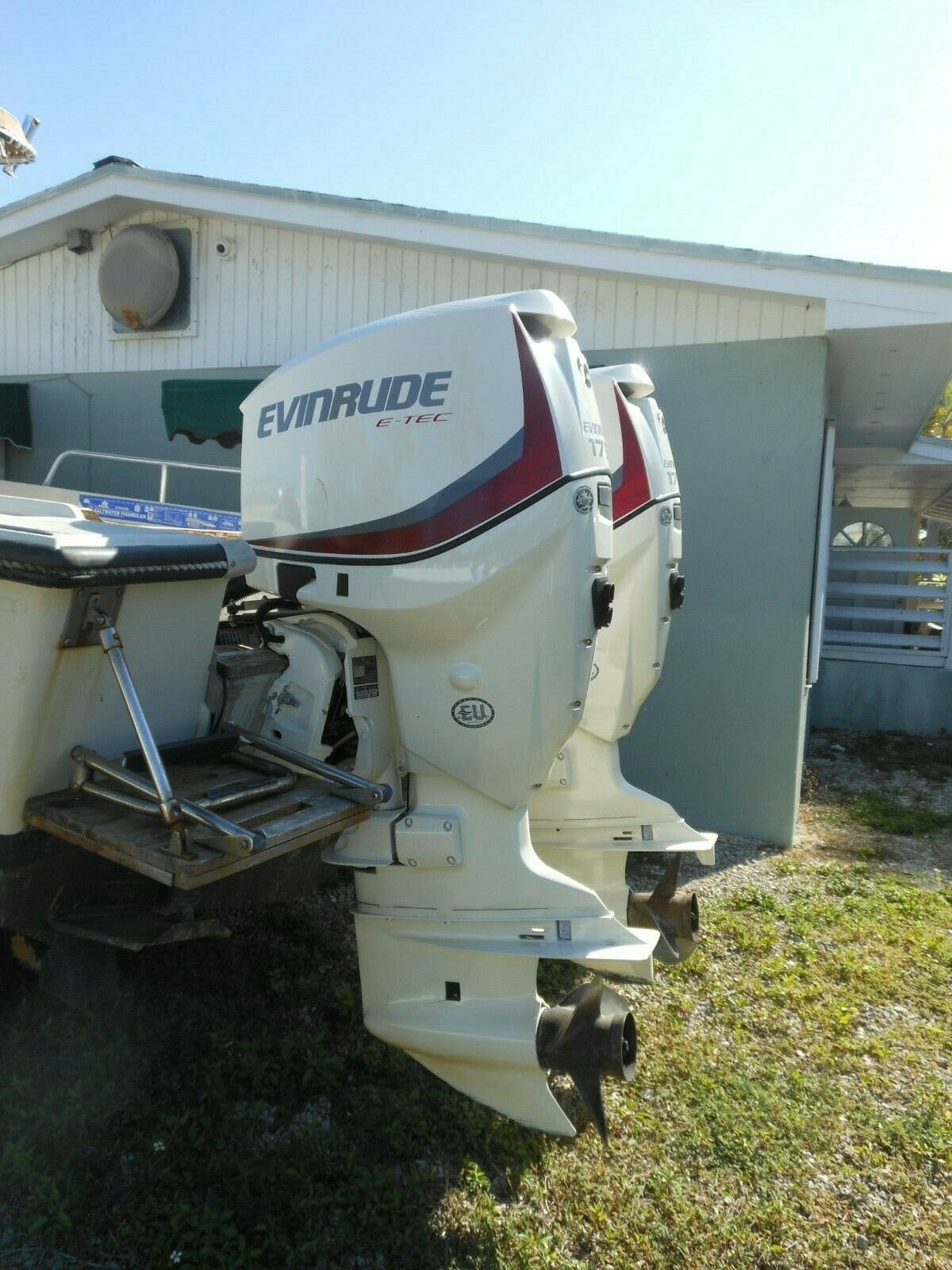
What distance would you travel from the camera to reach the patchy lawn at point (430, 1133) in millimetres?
2279

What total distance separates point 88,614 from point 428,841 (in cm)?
108

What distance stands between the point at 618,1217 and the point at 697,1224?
8.3 inches

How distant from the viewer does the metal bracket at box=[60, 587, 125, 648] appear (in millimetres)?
2150

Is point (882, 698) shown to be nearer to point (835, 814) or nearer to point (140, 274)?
point (835, 814)

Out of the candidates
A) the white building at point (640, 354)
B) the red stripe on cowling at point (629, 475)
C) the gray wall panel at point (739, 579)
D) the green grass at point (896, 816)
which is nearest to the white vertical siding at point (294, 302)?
the white building at point (640, 354)

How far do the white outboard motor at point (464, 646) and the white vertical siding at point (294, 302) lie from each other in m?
2.99

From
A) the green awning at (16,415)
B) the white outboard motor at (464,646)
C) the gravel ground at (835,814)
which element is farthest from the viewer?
the green awning at (16,415)

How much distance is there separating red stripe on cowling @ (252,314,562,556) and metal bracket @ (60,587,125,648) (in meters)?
0.73

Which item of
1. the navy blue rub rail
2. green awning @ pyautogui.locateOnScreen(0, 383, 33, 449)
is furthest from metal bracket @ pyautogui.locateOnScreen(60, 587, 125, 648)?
green awning @ pyautogui.locateOnScreen(0, 383, 33, 449)

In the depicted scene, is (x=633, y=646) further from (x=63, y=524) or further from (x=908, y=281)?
(x=908, y=281)

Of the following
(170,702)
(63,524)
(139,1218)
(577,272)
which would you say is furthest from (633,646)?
(577,272)

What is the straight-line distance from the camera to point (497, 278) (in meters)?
5.61

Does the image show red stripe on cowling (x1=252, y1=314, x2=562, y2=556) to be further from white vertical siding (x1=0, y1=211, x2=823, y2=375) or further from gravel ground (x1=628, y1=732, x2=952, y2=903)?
white vertical siding (x1=0, y1=211, x2=823, y2=375)

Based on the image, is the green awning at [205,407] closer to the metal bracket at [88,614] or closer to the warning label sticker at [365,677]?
the warning label sticker at [365,677]
